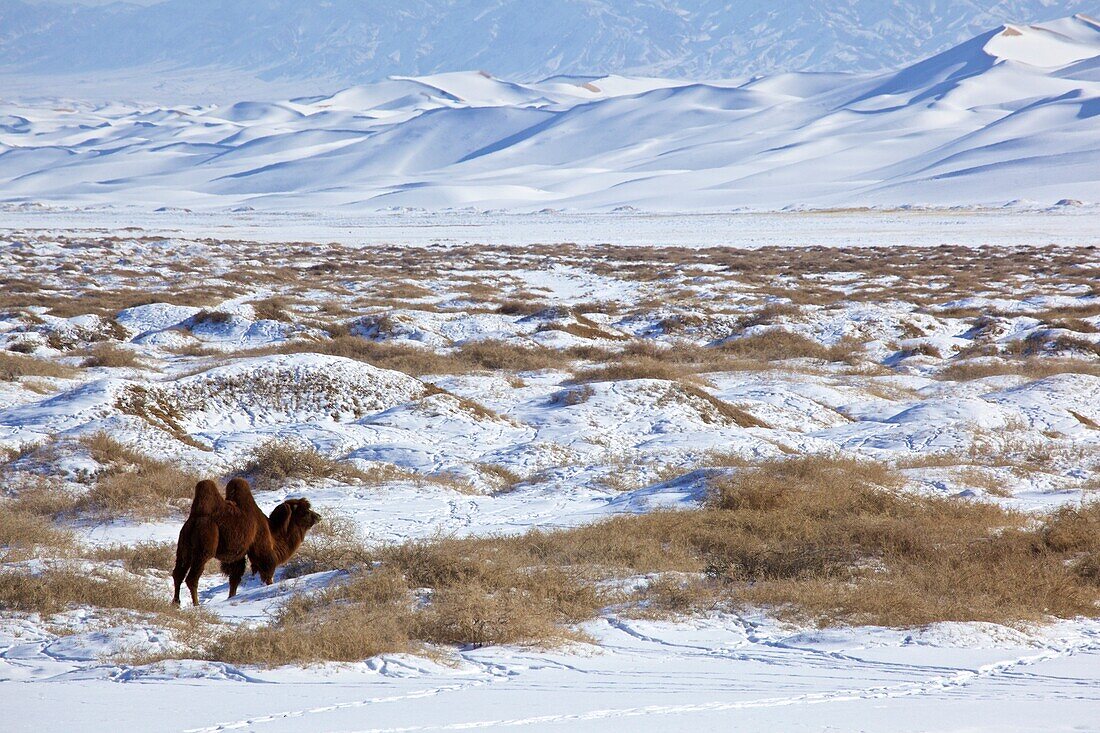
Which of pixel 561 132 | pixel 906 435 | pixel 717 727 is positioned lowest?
pixel 906 435

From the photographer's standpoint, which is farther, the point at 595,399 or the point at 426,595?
the point at 595,399

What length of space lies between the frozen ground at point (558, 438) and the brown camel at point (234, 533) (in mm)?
328

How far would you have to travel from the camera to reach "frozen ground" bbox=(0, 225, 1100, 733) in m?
4.98

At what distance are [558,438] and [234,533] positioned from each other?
6924 mm

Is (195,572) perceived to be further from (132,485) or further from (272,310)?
(272,310)

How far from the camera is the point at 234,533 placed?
577 cm

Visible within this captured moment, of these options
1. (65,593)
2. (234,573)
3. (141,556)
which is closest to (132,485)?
(141,556)

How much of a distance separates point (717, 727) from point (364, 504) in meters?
5.53

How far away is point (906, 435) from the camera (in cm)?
1291

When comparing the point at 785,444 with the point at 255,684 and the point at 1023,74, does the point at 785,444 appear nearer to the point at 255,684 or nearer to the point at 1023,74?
the point at 255,684

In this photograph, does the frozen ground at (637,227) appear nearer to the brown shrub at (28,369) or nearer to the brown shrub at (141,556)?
the brown shrub at (28,369)

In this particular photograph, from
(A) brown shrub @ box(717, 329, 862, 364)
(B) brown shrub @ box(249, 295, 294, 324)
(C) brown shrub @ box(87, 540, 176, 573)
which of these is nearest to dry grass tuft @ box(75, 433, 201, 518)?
(C) brown shrub @ box(87, 540, 176, 573)

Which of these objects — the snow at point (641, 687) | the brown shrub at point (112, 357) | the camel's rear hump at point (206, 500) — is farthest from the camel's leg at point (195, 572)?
the brown shrub at point (112, 357)

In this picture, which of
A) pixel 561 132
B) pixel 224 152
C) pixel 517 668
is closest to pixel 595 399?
pixel 517 668
